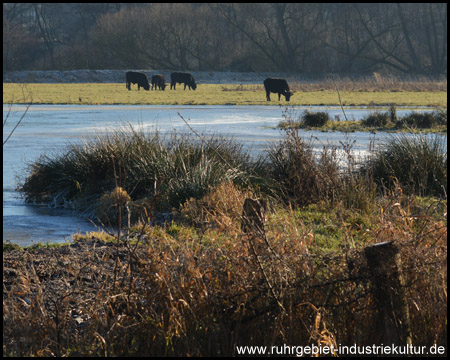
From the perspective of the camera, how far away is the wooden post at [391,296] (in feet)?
17.2

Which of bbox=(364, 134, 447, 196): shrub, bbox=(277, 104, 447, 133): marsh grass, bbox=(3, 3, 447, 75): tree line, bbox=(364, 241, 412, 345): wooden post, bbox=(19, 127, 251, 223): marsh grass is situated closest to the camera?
bbox=(364, 241, 412, 345): wooden post

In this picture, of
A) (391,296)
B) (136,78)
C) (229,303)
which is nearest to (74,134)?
(229,303)

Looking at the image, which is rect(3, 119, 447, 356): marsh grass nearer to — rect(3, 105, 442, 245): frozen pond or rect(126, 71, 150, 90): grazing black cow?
rect(3, 105, 442, 245): frozen pond

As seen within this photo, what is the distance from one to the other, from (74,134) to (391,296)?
58.4 ft

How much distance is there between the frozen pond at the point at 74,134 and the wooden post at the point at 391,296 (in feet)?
13.5

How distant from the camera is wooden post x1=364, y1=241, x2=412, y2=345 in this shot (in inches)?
206

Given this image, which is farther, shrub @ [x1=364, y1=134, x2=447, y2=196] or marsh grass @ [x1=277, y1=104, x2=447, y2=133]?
marsh grass @ [x1=277, y1=104, x2=447, y2=133]

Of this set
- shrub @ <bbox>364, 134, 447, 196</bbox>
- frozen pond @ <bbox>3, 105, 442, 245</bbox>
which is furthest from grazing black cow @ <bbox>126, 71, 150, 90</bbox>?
shrub @ <bbox>364, 134, 447, 196</bbox>

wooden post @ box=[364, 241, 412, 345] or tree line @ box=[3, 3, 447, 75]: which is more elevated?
tree line @ box=[3, 3, 447, 75]

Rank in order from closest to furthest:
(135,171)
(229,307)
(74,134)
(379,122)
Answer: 1. (229,307)
2. (135,171)
3. (74,134)
4. (379,122)

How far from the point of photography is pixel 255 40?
78.9 meters

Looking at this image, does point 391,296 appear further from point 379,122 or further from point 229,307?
point 379,122

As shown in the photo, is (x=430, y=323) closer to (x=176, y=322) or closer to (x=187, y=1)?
(x=176, y=322)

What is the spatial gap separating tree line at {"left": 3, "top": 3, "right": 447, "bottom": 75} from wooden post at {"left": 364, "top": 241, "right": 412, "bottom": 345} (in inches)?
2822
